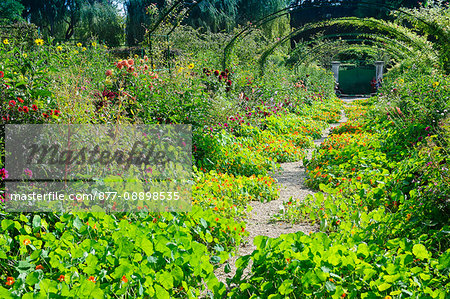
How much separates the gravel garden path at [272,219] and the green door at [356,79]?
20.2 metres

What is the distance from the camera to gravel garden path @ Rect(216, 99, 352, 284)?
305 cm

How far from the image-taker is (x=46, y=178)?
2822 mm

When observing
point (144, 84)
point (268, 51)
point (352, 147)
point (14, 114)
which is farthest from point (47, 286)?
point (268, 51)

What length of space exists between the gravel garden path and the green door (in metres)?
Result: 20.2

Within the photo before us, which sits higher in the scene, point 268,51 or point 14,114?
point 268,51

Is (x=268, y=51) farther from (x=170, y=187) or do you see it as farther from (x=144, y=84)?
(x=170, y=187)

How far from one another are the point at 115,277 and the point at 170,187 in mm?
1441

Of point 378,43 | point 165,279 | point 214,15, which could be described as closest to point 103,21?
point 214,15

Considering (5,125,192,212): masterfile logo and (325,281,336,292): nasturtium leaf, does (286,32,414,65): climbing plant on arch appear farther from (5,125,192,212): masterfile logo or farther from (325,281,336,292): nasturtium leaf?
Result: (325,281,336,292): nasturtium leaf

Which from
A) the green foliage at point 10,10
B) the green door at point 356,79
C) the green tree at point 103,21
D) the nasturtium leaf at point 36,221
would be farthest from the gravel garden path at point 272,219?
the green tree at point 103,21

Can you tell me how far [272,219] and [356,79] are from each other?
74.4 feet

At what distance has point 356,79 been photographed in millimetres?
24281

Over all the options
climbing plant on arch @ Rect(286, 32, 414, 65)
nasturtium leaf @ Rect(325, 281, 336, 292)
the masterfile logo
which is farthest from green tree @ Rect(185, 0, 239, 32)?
nasturtium leaf @ Rect(325, 281, 336, 292)

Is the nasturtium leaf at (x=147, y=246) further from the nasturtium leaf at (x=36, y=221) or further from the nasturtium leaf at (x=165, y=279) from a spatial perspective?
the nasturtium leaf at (x=36, y=221)
